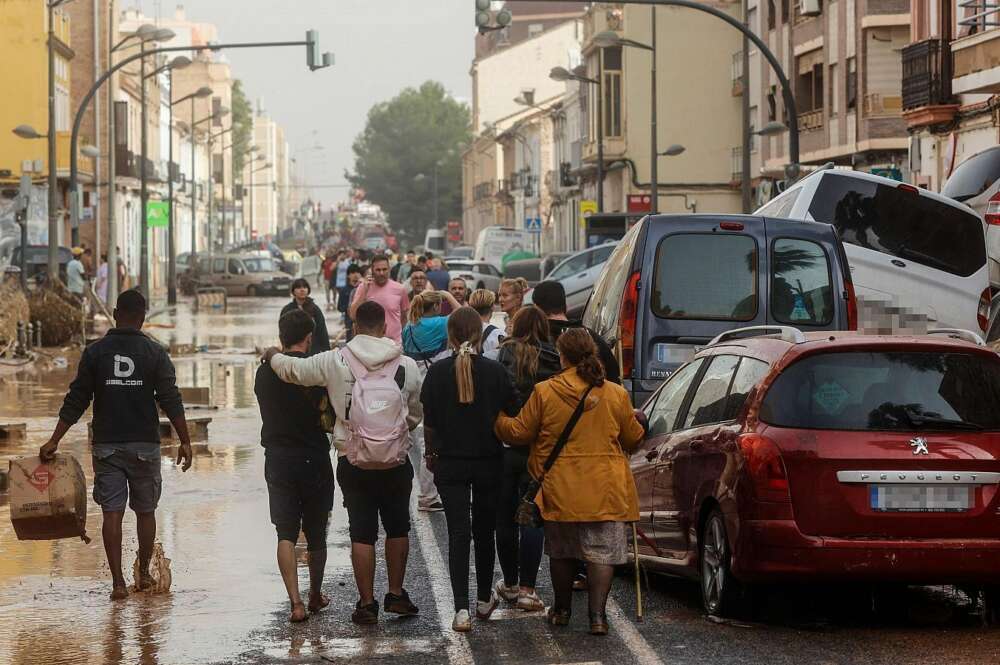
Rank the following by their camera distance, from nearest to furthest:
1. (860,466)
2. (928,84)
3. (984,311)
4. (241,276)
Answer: (860,466) < (984,311) < (928,84) < (241,276)

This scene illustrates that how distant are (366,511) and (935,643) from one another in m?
2.75

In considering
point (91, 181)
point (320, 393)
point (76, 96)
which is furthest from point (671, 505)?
point (76, 96)

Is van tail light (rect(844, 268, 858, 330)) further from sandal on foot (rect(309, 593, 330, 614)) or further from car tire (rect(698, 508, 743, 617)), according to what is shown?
sandal on foot (rect(309, 593, 330, 614))

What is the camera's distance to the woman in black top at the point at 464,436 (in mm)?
8688

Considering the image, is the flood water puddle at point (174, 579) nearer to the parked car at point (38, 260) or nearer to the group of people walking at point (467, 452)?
the group of people walking at point (467, 452)

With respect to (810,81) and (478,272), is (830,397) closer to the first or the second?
(810,81)

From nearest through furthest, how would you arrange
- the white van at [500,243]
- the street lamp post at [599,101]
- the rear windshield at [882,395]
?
the rear windshield at [882,395] → the street lamp post at [599,101] → the white van at [500,243]

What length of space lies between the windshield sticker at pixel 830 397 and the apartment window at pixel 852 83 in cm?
3472

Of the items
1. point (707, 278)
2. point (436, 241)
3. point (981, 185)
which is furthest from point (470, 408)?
point (436, 241)

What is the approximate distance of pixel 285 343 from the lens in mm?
9109

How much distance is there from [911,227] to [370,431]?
1067 cm

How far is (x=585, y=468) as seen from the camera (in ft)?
27.4

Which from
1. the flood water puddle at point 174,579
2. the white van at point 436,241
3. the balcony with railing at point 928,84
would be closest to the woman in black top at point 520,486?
the flood water puddle at point 174,579

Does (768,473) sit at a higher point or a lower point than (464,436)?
lower
